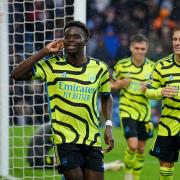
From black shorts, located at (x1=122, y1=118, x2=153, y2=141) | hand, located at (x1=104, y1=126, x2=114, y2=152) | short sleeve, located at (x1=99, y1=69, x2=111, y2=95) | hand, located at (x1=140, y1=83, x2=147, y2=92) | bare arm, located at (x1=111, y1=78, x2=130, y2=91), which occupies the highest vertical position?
short sleeve, located at (x1=99, y1=69, x2=111, y2=95)

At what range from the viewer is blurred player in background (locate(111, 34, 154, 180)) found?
11062 mm

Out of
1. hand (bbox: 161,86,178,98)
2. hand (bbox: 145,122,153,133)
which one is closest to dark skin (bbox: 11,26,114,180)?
hand (bbox: 161,86,178,98)

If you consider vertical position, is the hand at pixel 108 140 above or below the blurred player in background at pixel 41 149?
above

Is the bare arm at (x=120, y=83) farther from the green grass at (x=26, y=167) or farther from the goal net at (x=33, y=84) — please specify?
the green grass at (x=26, y=167)

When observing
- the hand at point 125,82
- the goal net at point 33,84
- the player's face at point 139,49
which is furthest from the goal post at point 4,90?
the player's face at point 139,49

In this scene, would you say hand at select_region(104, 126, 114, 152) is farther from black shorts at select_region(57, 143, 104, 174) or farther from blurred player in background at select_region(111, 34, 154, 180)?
blurred player in background at select_region(111, 34, 154, 180)

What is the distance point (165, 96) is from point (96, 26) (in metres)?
11.9

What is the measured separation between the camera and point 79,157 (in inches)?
290

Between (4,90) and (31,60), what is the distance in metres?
3.58

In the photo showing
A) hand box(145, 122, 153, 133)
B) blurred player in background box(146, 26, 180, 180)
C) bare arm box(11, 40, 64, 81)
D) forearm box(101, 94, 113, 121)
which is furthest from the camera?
hand box(145, 122, 153, 133)

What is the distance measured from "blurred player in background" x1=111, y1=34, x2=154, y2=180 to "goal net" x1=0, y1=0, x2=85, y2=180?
109 centimetres

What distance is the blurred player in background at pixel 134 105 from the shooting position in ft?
36.3

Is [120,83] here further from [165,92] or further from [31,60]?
[31,60]

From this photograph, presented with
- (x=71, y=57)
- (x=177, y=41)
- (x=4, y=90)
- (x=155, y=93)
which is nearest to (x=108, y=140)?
(x=71, y=57)
